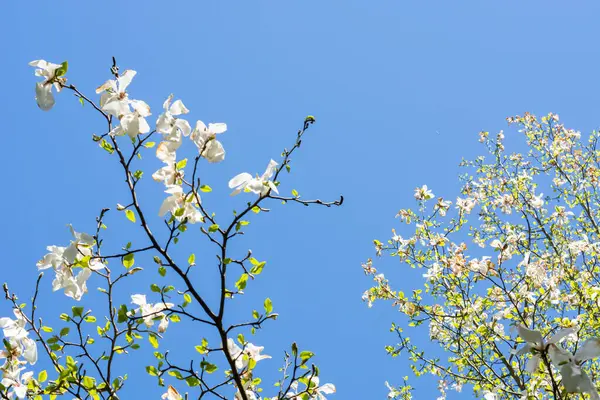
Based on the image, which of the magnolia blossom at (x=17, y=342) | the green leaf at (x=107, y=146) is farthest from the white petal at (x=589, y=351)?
the magnolia blossom at (x=17, y=342)

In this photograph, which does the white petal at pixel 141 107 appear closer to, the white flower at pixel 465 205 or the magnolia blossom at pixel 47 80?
the magnolia blossom at pixel 47 80

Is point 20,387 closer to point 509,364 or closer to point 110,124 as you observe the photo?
point 110,124

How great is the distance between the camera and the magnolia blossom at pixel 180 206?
5.94 feet

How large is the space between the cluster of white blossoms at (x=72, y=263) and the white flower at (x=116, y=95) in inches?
18.2

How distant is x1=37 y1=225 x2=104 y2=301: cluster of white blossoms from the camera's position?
Answer: 1729 mm

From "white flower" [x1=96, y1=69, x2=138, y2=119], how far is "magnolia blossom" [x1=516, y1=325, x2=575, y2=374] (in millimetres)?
1526

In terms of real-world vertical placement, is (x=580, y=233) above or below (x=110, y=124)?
above

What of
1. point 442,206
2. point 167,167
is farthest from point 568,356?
point 442,206

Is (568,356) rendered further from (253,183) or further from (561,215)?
(561,215)

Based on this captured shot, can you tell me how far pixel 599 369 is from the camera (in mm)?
5590

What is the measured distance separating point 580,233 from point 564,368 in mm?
6440

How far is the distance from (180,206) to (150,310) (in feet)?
1.82

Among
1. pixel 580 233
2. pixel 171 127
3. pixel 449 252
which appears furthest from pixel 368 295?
pixel 171 127

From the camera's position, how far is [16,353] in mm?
2141
